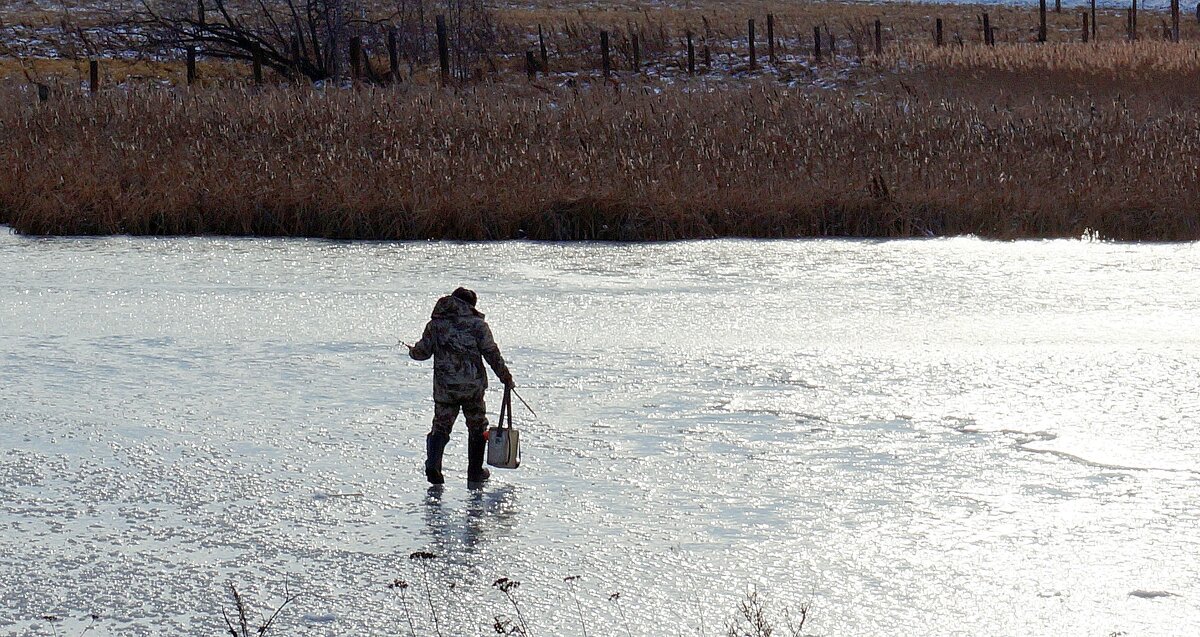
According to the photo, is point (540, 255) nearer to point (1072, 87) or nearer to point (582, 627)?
point (582, 627)

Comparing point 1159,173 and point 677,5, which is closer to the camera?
point 1159,173

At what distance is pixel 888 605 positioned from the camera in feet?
15.4

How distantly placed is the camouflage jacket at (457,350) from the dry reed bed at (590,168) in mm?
8715

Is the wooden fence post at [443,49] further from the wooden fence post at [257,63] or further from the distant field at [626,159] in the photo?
the wooden fence post at [257,63]

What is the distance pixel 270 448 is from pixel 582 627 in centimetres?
268

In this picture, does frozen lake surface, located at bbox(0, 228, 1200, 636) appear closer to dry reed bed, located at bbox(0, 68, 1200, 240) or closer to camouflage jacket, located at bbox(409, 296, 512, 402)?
camouflage jacket, located at bbox(409, 296, 512, 402)

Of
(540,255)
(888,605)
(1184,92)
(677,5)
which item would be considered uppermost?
(677,5)

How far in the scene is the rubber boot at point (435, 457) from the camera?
5.95m

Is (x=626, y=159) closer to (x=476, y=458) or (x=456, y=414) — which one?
(x=476, y=458)

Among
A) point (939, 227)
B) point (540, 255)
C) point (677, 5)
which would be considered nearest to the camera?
point (540, 255)

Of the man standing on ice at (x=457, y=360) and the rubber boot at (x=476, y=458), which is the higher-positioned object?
the man standing on ice at (x=457, y=360)

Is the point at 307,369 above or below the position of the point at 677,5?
below

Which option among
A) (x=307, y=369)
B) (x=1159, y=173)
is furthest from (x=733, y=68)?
(x=307, y=369)

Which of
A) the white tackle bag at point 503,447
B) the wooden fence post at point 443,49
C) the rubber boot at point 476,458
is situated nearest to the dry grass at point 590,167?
the wooden fence post at point 443,49
